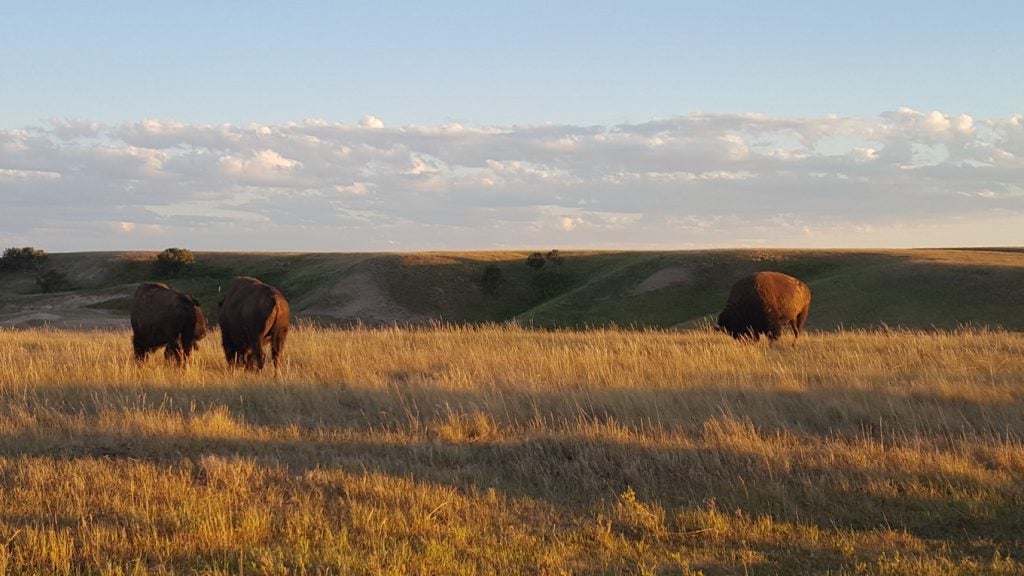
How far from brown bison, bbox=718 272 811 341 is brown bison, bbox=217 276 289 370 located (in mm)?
10181

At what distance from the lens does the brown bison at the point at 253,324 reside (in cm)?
1260

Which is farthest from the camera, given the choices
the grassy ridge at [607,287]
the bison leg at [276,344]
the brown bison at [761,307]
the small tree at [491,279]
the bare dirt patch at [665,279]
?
the small tree at [491,279]

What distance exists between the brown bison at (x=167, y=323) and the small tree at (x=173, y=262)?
51.5 meters

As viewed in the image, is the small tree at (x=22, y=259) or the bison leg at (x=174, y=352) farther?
the small tree at (x=22, y=259)

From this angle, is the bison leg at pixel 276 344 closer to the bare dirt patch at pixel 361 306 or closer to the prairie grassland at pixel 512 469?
the prairie grassland at pixel 512 469

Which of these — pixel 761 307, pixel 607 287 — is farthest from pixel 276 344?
pixel 607 287

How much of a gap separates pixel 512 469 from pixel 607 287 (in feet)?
128

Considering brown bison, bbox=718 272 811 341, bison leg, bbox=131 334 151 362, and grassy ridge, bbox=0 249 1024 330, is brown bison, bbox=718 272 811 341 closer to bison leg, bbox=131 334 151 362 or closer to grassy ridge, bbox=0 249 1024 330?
grassy ridge, bbox=0 249 1024 330

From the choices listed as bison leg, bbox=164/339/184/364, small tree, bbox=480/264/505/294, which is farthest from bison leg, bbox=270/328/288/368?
small tree, bbox=480/264/505/294

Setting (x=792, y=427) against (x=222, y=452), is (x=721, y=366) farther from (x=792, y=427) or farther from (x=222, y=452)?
(x=222, y=452)

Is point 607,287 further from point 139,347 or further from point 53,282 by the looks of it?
point 53,282

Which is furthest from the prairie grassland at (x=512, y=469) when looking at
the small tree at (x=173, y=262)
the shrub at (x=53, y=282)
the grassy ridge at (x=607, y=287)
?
the shrub at (x=53, y=282)

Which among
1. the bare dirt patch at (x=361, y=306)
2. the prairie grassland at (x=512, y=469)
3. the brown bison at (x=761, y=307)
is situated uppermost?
the brown bison at (x=761, y=307)

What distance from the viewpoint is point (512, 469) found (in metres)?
7.29
